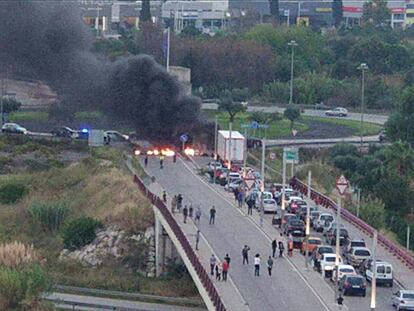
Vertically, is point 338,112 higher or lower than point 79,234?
higher

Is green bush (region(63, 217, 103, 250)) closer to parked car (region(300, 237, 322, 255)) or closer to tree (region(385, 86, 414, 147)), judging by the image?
parked car (region(300, 237, 322, 255))

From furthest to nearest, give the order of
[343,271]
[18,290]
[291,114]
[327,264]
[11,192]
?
1. [291,114]
2. [11,192]
3. [18,290]
4. [327,264]
5. [343,271]

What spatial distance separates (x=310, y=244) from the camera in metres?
51.2

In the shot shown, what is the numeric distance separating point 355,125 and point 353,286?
57.4 metres

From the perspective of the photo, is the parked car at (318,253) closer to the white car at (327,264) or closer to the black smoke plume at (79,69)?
the white car at (327,264)

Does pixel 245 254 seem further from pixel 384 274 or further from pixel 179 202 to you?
pixel 179 202

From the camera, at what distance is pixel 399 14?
587 ft

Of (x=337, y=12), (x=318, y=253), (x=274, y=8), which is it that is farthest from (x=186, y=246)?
(x=337, y=12)

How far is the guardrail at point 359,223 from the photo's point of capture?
51.4 m

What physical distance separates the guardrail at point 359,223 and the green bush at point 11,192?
490 inches

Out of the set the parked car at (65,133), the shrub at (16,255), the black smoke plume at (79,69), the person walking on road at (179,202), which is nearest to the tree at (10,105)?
the black smoke plume at (79,69)

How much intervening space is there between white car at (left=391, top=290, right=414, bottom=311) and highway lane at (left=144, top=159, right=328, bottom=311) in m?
2.20

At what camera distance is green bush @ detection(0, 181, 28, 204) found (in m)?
70.6

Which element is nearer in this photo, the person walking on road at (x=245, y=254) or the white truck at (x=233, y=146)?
the person walking on road at (x=245, y=254)
